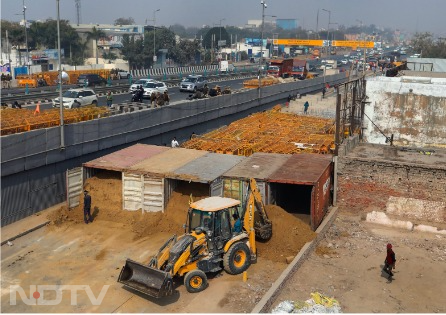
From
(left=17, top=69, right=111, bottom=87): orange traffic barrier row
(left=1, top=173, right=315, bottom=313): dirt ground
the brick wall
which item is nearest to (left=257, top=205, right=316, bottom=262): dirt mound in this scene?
(left=1, top=173, right=315, bottom=313): dirt ground

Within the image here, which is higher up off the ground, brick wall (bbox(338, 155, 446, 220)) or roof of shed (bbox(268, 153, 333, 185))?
roof of shed (bbox(268, 153, 333, 185))

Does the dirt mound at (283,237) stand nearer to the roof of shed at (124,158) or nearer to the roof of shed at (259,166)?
the roof of shed at (259,166)

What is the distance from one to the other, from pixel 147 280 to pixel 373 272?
7421mm

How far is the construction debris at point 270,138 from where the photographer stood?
2545 centimetres

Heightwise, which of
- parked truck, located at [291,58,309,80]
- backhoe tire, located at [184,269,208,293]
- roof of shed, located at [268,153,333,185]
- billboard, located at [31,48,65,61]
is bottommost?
backhoe tire, located at [184,269,208,293]

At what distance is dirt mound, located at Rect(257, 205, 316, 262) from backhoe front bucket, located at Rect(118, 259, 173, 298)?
15.6ft

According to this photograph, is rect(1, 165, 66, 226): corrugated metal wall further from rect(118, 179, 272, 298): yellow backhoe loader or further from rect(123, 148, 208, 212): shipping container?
rect(118, 179, 272, 298): yellow backhoe loader

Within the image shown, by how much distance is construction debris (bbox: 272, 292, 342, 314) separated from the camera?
13.2 m

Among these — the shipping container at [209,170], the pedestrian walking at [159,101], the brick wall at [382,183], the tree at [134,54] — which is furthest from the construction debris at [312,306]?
the tree at [134,54]

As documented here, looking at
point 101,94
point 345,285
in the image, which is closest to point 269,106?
point 101,94

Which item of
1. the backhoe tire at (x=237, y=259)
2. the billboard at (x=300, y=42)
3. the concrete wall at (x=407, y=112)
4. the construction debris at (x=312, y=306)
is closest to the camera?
the construction debris at (x=312, y=306)

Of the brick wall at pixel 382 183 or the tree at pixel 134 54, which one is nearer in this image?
the brick wall at pixel 382 183

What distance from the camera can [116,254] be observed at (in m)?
17.3

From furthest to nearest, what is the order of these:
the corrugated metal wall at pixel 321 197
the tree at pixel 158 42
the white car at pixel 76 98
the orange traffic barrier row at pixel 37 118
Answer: the tree at pixel 158 42 < the white car at pixel 76 98 < the orange traffic barrier row at pixel 37 118 < the corrugated metal wall at pixel 321 197
